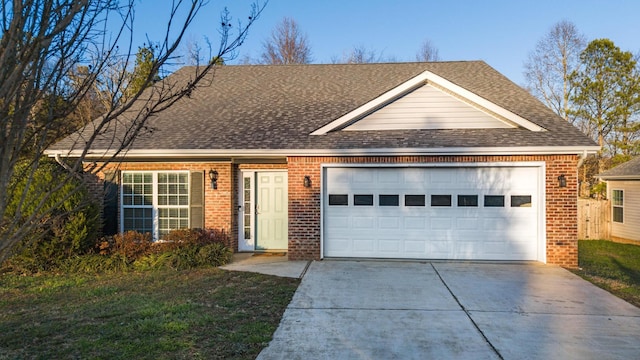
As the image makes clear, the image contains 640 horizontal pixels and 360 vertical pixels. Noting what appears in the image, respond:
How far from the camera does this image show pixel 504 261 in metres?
9.61

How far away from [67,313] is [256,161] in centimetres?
575

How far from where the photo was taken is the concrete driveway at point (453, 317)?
4.77 metres

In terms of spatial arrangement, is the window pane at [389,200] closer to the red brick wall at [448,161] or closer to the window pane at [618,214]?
the red brick wall at [448,161]

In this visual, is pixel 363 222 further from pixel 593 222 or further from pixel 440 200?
pixel 593 222

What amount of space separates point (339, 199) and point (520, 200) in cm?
423

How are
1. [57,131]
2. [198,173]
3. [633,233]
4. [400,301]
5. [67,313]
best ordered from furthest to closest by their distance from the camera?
Result: [633,233], [198,173], [400,301], [67,313], [57,131]

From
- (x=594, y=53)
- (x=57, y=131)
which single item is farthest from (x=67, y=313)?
(x=594, y=53)

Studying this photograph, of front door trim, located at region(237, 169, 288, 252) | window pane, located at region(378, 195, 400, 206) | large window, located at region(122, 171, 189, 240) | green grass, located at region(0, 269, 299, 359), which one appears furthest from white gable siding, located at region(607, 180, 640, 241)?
large window, located at region(122, 171, 189, 240)

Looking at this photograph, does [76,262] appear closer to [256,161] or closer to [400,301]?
[256,161]

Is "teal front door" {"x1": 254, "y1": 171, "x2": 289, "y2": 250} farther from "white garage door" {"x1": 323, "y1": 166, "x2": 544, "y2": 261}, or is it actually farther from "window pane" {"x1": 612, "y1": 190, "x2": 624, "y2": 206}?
"window pane" {"x1": 612, "y1": 190, "x2": 624, "y2": 206}

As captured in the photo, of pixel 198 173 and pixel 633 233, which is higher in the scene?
pixel 198 173

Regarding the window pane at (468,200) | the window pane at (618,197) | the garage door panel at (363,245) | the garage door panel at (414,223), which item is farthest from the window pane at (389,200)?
the window pane at (618,197)

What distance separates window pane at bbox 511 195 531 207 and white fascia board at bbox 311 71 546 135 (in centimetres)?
167

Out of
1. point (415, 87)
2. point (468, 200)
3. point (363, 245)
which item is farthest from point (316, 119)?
point (468, 200)
